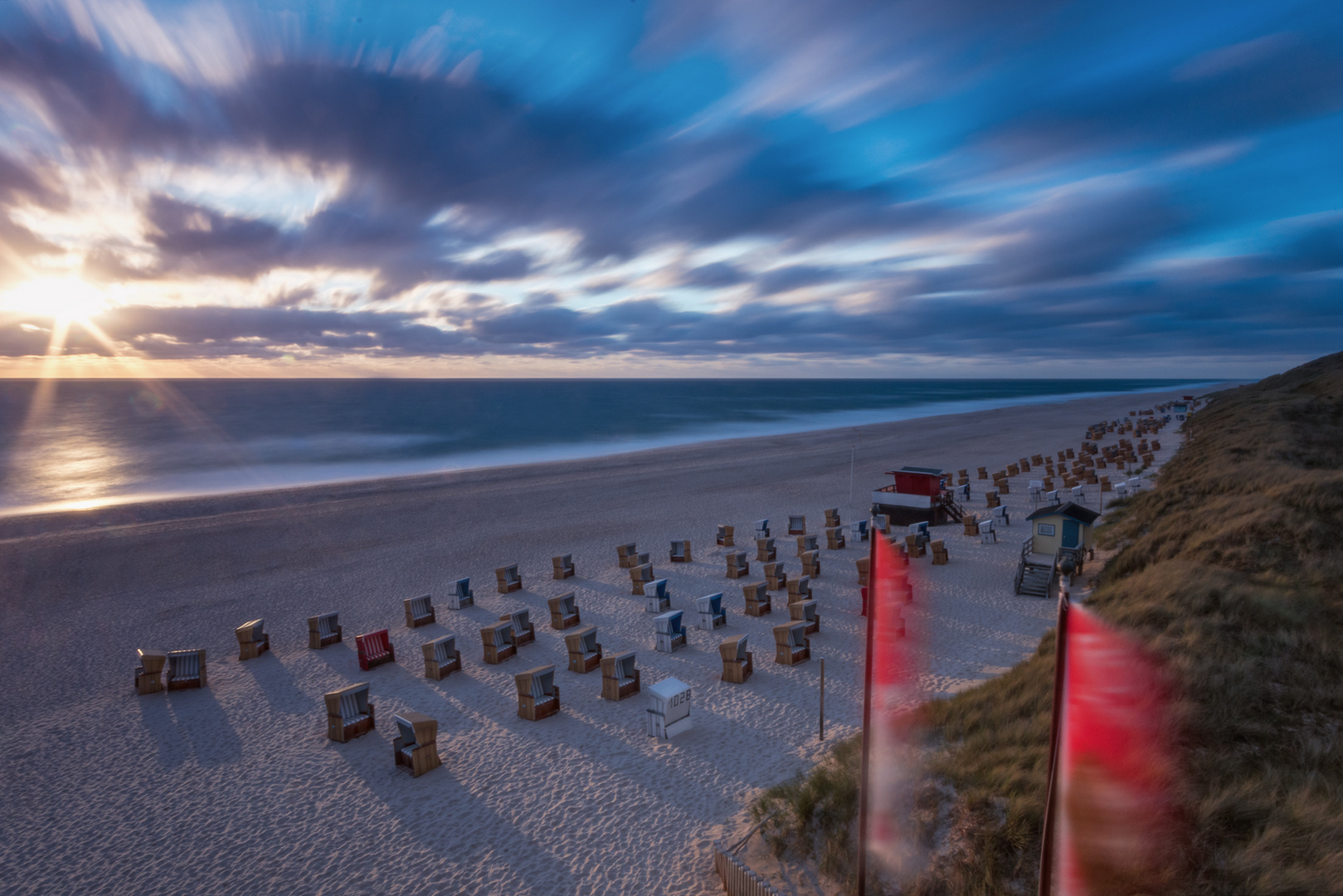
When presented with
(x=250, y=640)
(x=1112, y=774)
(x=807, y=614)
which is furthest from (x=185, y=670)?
(x=1112, y=774)

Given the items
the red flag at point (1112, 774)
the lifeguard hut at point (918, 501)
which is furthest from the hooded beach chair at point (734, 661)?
the lifeguard hut at point (918, 501)

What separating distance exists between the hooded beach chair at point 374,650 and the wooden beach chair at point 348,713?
2688 mm

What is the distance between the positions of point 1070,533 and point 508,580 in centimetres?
1695

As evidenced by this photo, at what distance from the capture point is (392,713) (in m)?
12.4

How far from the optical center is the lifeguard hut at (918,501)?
2594cm

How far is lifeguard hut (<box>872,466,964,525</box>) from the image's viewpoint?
2594 centimetres

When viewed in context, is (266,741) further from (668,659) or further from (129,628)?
(129,628)

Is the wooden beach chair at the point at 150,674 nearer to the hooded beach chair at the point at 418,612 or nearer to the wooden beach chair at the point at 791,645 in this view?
the hooded beach chair at the point at 418,612

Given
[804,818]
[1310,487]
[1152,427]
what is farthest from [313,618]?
[1152,427]

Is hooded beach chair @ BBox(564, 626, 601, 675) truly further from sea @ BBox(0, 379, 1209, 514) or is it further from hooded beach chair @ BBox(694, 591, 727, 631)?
sea @ BBox(0, 379, 1209, 514)

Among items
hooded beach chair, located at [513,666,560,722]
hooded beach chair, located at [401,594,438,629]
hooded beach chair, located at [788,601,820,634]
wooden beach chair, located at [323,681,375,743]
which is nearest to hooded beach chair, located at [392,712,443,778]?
wooden beach chair, located at [323,681,375,743]

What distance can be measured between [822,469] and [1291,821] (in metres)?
37.4

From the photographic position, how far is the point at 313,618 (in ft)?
52.2

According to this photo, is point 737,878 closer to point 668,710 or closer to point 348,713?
point 668,710
